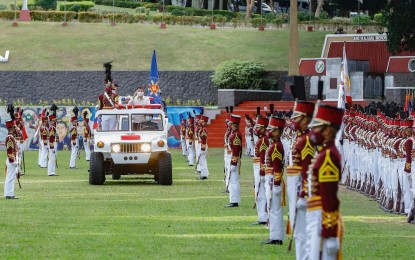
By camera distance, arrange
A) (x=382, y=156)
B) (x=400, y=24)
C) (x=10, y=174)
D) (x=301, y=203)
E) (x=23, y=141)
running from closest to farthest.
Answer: (x=301, y=203) < (x=382, y=156) < (x=10, y=174) < (x=23, y=141) < (x=400, y=24)

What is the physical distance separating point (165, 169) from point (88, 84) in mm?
44646

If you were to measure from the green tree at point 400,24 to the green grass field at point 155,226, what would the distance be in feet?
102

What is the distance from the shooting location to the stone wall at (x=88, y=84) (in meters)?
82.1

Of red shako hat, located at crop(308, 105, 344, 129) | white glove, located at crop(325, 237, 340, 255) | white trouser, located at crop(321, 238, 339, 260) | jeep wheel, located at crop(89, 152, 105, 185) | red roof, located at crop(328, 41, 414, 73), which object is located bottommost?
jeep wheel, located at crop(89, 152, 105, 185)

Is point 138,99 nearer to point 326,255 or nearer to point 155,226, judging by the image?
point 155,226

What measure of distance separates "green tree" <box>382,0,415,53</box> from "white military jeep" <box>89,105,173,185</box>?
101ft

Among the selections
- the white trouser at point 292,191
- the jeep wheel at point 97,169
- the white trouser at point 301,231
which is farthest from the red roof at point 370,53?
the white trouser at point 301,231

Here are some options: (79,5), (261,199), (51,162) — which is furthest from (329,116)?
(79,5)

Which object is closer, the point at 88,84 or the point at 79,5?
the point at 88,84

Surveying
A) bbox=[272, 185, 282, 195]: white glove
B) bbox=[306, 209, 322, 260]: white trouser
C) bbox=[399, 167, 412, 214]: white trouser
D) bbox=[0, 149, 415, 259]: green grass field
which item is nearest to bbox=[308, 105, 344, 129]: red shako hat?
bbox=[306, 209, 322, 260]: white trouser

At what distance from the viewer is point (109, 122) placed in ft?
130

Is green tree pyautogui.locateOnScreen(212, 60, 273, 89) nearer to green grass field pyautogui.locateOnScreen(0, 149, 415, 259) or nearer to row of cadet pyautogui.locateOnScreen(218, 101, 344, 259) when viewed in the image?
green grass field pyautogui.locateOnScreen(0, 149, 415, 259)

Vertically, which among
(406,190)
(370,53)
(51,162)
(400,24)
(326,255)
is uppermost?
(400,24)

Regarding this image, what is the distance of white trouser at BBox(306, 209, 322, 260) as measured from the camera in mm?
14055
